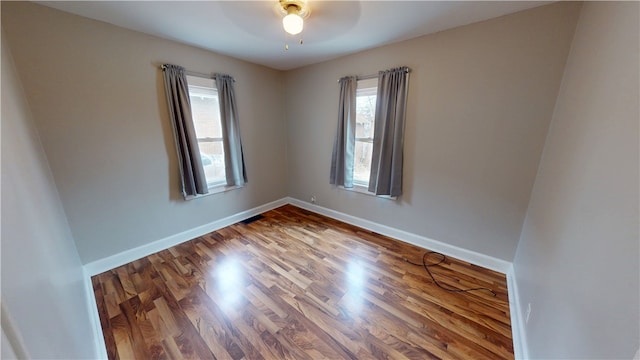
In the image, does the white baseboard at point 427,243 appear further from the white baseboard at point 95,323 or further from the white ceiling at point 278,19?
the white baseboard at point 95,323

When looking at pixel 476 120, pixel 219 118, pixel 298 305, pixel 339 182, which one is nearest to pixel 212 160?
pixel 219 118

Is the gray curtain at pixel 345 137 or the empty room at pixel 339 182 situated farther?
the gray curtain at pixel 345 137

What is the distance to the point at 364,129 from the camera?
9.64 feet

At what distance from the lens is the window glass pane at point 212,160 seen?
2869mm

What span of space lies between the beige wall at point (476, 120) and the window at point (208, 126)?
1712 millimetres

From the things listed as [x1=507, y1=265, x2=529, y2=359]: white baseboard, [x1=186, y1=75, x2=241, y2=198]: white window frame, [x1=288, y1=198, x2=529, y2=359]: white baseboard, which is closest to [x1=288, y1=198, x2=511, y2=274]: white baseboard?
[x1=288, y1=198, x2=529, y2=359]: white baseboard

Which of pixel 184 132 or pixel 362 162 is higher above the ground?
pixel 184 132

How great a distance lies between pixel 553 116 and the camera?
173 centimetres

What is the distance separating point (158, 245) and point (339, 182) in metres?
2.36

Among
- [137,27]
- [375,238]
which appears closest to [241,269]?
[375,238]

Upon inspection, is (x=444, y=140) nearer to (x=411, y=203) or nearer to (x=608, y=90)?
(x=411, y=203)

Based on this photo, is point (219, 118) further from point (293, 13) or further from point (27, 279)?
point (27, 279)

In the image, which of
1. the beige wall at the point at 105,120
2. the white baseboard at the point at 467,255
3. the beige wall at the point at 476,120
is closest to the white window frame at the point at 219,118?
the beige wall at the point at 105,120

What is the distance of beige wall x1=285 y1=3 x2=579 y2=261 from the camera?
177 centimetres
